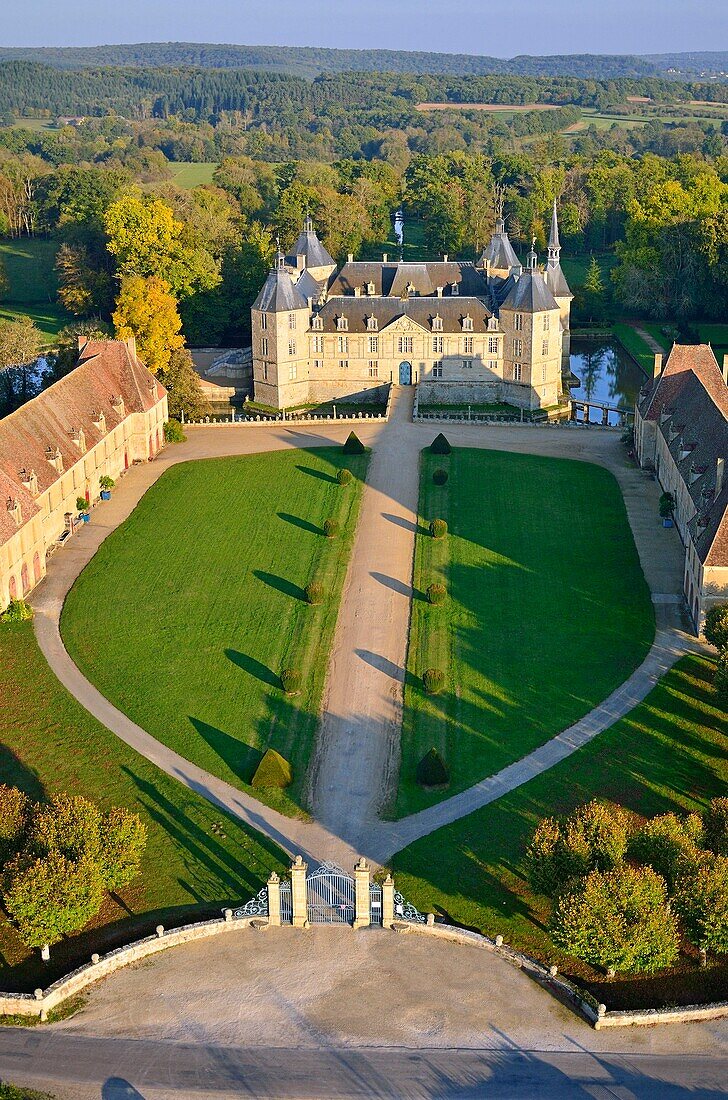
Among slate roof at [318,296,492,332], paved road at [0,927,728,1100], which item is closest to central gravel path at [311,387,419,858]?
paved road at [0,927,728,1100]

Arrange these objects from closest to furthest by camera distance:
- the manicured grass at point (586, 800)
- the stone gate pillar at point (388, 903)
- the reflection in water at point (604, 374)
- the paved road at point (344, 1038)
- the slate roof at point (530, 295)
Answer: the paved road at point (344, 1038)
the manicured grass at point (586, 800)
the stone gate pillar at point (388, 903)
the slate roof at point (530, 295)
the reflection in water at point (604, 374)

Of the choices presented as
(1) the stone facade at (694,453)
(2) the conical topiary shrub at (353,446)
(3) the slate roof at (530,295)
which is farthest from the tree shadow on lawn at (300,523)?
(3) the slate roof at (530,295)

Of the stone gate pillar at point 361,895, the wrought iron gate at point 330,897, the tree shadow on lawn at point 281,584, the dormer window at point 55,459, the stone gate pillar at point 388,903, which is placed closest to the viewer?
the stone gate pillar at point 361,895

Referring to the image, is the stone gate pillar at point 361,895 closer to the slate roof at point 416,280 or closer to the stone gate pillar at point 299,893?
the stone gate pillar at point 299,893

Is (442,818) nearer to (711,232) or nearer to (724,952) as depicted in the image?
(724,952)

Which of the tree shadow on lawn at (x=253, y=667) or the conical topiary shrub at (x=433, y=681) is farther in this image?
the tree shadow on lawn at (x=253, y=667)

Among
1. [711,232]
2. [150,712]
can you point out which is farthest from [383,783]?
[711,232]

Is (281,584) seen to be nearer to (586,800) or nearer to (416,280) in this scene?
(586,800)

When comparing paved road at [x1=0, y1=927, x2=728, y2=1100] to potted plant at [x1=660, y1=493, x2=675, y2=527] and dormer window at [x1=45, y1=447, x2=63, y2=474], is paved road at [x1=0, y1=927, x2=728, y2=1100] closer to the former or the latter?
dormer window at [x1=45, y1=447, x2=63, y2=474]
